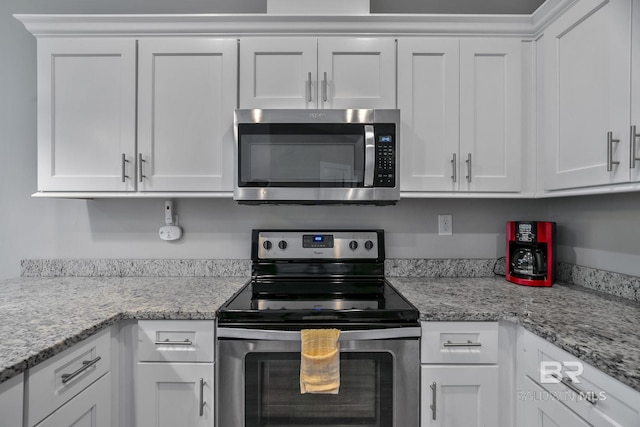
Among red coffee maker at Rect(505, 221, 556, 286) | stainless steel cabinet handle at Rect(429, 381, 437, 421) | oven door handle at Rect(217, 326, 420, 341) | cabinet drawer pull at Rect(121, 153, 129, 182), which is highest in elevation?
cabinet drawer pull at Rect(121, 153, 129, 182)

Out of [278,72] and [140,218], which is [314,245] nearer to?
[278,72]

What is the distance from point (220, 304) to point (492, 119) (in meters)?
1.52

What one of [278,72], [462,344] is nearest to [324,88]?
[278,72]

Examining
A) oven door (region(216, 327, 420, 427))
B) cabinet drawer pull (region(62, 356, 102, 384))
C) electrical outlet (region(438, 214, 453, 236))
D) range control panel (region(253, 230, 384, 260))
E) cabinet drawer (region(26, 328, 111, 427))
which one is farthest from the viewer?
electrical outlet (region(438, 214, 453, 236))

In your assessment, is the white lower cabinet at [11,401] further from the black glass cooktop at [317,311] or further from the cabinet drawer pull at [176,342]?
the black glass cooktop at [317,311]

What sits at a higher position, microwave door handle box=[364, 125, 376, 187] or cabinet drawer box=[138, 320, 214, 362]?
microwave door handle box=[364, 125, 376, 187]

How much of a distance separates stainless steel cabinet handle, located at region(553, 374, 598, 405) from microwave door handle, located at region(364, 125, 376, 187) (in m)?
0.98

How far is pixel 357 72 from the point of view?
5.36ft

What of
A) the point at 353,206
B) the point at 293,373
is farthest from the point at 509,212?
the point at 293,373

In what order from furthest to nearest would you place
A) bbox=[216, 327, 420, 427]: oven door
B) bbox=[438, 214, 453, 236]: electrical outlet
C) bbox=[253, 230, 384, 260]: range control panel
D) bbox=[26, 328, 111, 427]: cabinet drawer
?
bbox=[438, 214, 453, 236]: electrical outlet < bbox=[253, 230, 384, 260]: range control panel < bbox=[216, 327, 420, 427]: oven door < bbox=[26, 328, 111, 427]: cabinet drawer

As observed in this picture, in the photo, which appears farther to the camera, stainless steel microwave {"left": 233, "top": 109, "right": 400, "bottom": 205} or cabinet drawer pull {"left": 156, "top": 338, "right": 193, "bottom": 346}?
stainless steel microwave {"left": 233, "top": 109, "right": 400, "bottom": 205}

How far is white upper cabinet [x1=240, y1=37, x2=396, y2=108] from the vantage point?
163cm

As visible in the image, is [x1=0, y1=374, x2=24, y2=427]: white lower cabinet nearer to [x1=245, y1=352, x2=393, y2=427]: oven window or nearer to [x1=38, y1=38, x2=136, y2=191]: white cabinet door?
[x1=245, y1=352, x2=393, y2=427]: oven window

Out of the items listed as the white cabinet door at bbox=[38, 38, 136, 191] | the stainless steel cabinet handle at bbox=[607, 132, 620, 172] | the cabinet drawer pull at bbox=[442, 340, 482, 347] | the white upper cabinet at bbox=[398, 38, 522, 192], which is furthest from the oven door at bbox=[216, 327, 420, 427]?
the white cabinet door at bbox=[38, 38, 136, 191]
